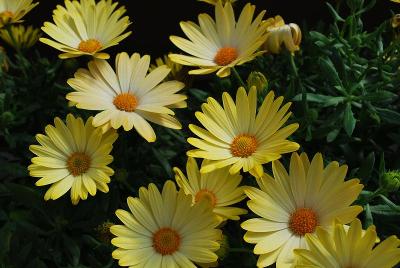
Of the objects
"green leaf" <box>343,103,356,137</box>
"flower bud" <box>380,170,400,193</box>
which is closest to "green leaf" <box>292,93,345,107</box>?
"green leaf" <box>343,103,356,137</box>

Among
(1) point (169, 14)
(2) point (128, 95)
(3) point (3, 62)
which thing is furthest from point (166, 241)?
(1) point (169, 14)

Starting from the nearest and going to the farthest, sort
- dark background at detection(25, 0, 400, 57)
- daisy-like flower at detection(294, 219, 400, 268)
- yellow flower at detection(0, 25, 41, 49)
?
daisy-like flower at detection(294, 219, 400, 268)
yellow flower at detection(0, 25, 41, 49)
dark background at detection(25, 0, 400, 57)

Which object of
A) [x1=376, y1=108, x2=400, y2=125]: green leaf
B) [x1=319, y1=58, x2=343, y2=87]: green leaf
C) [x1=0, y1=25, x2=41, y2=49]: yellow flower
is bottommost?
[x1=376, y1=108, x2=400, y2=125]: green leaf

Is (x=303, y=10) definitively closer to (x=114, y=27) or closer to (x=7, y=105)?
(x=114, y=27)

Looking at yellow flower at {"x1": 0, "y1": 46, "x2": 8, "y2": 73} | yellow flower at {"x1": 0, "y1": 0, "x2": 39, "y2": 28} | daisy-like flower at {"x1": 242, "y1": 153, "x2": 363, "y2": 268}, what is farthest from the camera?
yellow flower at {"x1": 0, "y1": 46, "x2": 8, "y2": 73}

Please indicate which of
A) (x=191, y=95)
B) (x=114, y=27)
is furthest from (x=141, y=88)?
(x=191, y=95)

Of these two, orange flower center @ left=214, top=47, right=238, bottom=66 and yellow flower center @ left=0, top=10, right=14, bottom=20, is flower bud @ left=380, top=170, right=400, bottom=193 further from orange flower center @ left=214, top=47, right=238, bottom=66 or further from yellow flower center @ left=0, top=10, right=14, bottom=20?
yellow flower center @ left=0, top=10, right=14, bottom=20
